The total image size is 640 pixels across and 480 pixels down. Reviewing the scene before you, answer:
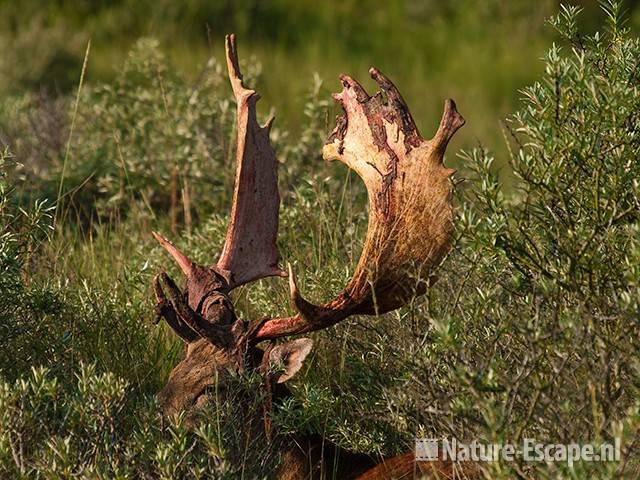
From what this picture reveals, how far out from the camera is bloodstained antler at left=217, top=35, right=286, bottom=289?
445cm

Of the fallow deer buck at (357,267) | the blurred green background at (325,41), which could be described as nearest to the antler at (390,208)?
the fallow deer buck at (357,267)

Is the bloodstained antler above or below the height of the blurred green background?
below

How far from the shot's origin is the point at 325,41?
15055 millimetres

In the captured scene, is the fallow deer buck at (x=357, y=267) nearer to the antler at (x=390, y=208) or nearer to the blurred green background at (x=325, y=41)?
the antler at (x=390, y=208)

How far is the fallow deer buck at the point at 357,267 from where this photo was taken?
13.5 feet

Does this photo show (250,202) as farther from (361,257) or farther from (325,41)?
(325,41)

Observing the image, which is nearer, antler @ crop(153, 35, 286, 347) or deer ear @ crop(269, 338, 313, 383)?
deer ear @ crop(269, 338, 313, 383)

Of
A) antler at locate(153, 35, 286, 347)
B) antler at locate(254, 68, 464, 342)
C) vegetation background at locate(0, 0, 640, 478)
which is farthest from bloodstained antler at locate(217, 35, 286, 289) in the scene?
vegetation background at locate(0, 0, 640, 478)

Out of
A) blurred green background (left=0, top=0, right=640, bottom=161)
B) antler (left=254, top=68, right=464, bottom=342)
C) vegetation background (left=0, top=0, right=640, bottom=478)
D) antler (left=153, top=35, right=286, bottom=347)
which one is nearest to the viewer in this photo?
vegetation background (left=0, top=0, right=640, bottom=478)

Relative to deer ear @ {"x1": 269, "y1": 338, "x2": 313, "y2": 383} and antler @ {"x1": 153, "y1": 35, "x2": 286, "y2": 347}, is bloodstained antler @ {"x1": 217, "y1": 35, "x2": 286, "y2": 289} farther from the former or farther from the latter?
deer ear @ {"x1": 269, "y1": 338, "x2": 313, "y2": 383}

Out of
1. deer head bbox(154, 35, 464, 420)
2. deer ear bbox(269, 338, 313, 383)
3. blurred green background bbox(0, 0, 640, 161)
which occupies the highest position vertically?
blurred green background bbox(0, 0, 640, 161)

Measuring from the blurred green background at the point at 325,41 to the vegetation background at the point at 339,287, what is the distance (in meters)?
3.84

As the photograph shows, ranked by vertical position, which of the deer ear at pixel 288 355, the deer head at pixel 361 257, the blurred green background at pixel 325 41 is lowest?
the deer ear at pixel 288 355

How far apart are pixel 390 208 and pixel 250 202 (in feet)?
1.72
